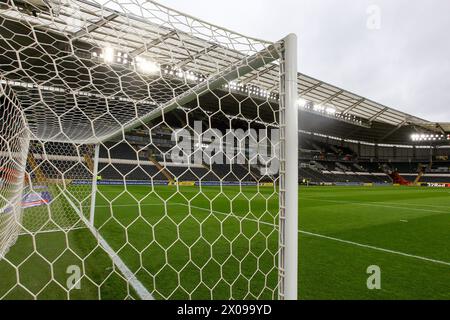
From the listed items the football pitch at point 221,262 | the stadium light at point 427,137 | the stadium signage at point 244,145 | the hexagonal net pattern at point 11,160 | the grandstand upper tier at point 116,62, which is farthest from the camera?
the stadium light at point 427,137

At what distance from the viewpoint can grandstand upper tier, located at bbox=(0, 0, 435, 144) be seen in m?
1.65

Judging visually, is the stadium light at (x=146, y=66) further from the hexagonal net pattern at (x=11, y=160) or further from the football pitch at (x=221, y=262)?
the hexagonal net pattern at (x=11, y=160)

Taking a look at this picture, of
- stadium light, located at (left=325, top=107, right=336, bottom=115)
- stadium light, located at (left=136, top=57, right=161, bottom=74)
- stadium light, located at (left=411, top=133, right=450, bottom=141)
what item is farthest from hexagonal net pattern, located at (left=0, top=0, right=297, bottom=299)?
stadium light, located at (left=411, top=133, right=450, bottom=141)

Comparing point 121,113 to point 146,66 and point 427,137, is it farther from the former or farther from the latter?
point 427,137

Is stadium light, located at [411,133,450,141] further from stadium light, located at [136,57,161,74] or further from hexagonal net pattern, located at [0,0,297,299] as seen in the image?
stadium light, located at [136,57,161,74]

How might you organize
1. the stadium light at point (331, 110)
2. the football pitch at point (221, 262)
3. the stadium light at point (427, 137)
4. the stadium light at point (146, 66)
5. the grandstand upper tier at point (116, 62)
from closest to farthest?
the grandstand upper tier at point (116, 62)
the stadium light at point (146, 66)
the football pitch at point (221, 262)
the stadium light at point (331, 110)
the stadium light at point (427, 137)

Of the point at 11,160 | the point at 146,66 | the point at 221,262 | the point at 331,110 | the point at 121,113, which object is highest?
the point at 331,110

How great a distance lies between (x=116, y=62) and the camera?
7.50 feet

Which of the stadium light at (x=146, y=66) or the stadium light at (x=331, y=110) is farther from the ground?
the stadium light at (x=331, y=110)

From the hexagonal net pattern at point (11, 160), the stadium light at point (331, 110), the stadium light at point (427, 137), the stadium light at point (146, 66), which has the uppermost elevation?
the stadium light at point (331, 110)

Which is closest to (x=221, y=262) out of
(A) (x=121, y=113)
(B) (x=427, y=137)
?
(A) (x=121, y=113)

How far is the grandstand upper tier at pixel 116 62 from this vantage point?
5.41 feet

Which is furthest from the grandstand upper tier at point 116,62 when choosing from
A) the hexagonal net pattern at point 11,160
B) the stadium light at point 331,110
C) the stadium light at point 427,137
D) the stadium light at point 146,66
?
the stadium light at point 427,137
